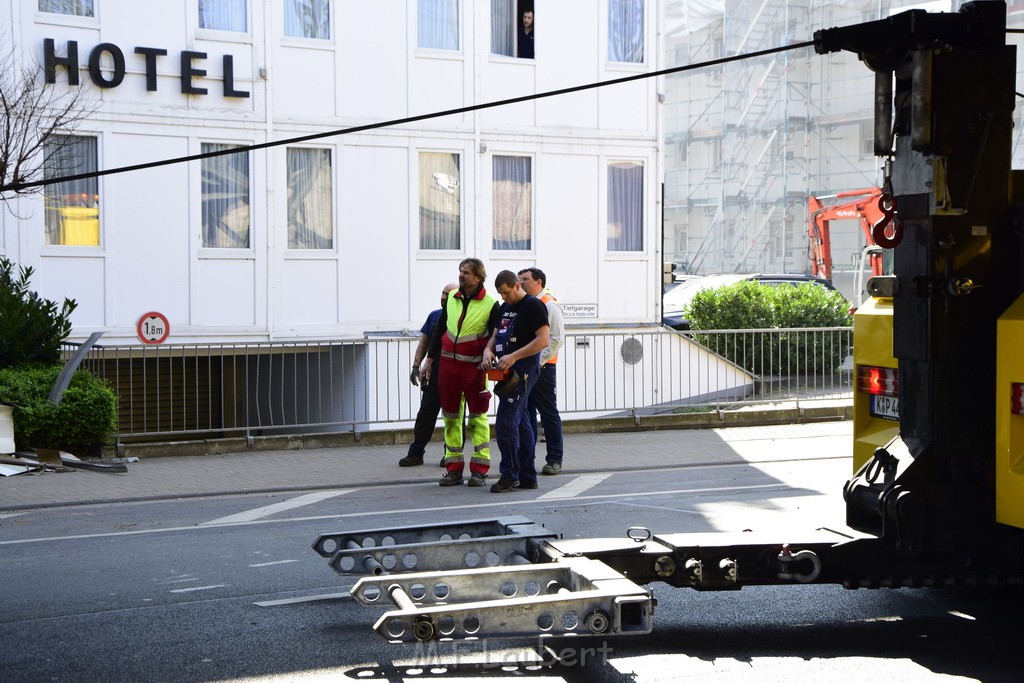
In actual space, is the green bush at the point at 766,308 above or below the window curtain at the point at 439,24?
below

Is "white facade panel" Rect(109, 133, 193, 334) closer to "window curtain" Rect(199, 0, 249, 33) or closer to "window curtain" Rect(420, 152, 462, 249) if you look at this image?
"window curtain" Rect(199, 0, 249, 33)

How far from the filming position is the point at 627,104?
2128 cm

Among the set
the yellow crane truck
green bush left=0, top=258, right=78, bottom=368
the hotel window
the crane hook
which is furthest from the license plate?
the hotel window

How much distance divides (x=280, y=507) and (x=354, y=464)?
2.76 metres

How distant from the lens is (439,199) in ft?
66.1

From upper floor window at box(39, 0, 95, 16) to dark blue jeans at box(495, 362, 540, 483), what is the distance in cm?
995

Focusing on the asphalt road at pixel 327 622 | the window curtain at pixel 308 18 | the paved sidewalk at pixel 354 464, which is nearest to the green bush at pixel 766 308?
the paved sidewalk at pixel 354 464

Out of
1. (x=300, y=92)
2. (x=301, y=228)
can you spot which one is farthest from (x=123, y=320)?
(x=300, y=92)

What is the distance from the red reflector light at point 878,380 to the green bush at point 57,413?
8.71m

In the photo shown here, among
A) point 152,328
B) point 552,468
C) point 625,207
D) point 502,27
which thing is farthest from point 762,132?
point 552,468

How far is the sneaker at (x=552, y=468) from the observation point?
12.0 m

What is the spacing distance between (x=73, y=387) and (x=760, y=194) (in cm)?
3396

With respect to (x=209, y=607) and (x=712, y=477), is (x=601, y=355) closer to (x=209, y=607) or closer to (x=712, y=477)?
(x=712, y=477)

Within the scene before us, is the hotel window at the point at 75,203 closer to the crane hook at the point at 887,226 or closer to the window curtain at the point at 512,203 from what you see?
the window curtain at the point at 512,203
